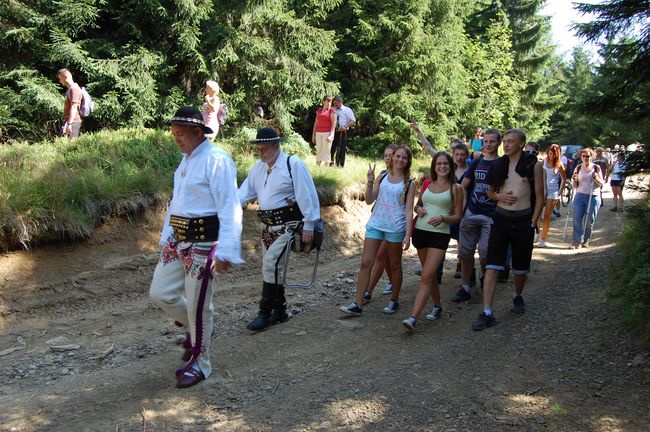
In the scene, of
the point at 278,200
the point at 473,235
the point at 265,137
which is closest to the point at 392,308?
the point at 473,235

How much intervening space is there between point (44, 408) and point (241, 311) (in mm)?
2875

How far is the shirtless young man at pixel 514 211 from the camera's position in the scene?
19.9 feet

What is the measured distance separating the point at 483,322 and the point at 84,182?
5.82 m

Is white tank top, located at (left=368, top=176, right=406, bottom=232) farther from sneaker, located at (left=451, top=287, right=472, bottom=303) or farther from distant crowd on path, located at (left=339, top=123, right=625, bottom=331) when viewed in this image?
sneaker, located at (left=451, top=287, right=472, bottom=303)

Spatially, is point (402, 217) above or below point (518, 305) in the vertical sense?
above

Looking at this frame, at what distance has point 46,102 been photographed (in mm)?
12305

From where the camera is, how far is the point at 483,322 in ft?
19.5

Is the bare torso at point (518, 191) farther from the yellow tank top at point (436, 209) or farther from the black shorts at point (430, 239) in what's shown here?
the black shorts at point (430, 239)

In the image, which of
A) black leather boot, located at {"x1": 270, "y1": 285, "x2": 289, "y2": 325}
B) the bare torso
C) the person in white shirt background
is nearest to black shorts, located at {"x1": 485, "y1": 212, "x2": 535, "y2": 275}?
the bare torso

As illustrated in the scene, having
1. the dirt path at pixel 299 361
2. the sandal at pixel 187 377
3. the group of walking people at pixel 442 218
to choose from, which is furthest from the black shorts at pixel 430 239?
the sandal at pixel 187 377

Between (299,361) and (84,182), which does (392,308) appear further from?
(84,182)

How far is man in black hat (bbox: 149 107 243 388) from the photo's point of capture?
4.46 metres

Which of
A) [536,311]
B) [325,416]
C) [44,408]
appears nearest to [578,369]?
[536,311]

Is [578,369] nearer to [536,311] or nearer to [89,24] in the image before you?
[536,311]
